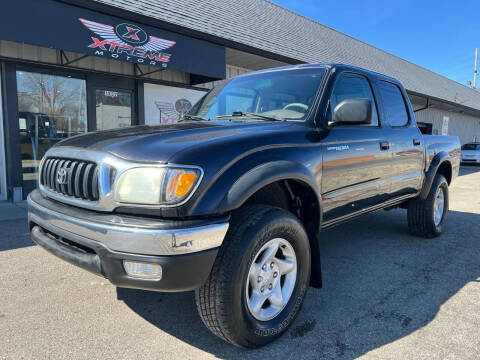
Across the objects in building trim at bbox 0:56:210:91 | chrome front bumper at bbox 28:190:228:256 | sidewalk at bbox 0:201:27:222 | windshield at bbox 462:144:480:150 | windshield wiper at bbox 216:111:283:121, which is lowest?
sidewalk at bbox 0:201:27:222

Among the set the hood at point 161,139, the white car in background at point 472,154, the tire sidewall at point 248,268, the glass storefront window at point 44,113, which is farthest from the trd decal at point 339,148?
the white car in background at point 472,154

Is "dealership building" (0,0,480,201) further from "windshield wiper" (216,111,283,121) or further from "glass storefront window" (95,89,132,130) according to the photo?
"windshield wiper" (216,111,283,121)

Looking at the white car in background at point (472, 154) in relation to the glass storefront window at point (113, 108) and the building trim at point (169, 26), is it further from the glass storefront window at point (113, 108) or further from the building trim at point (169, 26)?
the glass storefront window at point (113, 108)

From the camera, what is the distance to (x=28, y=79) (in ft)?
23.7

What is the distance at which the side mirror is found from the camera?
105 inches

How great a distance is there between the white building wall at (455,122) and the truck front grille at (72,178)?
910 inches

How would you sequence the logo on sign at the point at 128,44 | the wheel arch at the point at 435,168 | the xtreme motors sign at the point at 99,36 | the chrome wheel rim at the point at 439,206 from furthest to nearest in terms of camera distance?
the logo on sign at the point at 128,44, the xtreme motors sign at the point at 99,36, the chrome wheel rim at the point at 439,206, the wheel arch at the point at 435,168

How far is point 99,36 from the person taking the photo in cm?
666

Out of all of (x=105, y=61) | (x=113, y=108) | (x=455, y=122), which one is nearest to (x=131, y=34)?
(x=105, y=61)

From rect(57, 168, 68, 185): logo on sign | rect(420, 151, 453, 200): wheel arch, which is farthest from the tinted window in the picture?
rect(57, 168, 68, 185): logo on sign

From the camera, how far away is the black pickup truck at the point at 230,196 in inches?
71.6

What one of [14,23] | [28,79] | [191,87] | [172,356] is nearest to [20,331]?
[172,356]

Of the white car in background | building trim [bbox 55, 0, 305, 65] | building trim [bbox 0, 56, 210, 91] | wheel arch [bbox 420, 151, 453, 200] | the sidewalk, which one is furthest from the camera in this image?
the white car in background

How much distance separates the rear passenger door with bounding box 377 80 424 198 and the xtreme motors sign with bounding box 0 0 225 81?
17.1 feet
